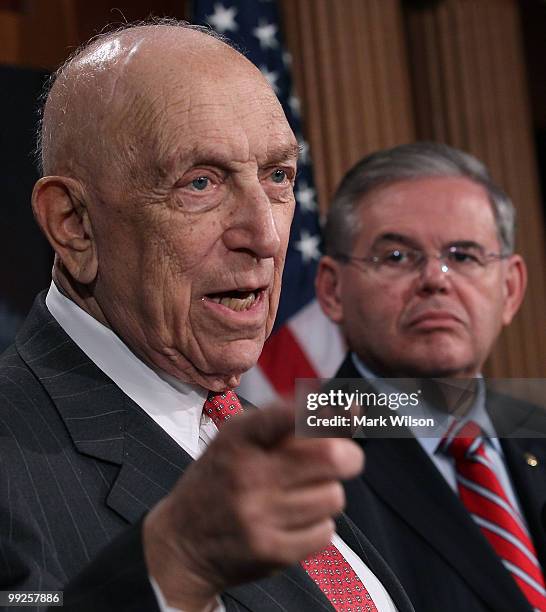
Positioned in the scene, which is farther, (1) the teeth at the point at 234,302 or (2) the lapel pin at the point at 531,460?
(2) the lapel pin at the point at 531,460

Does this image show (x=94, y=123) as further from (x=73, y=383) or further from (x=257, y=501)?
(x=257, y=501)

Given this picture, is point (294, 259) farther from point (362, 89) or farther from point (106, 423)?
point (106, 423)

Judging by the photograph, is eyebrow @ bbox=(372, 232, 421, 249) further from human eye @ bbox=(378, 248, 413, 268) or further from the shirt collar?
the shirt collar

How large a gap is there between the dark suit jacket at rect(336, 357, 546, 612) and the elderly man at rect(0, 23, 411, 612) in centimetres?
61

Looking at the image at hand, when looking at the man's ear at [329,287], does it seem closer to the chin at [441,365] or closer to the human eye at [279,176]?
the chin at [441,365]

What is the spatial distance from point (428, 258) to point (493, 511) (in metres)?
0.66

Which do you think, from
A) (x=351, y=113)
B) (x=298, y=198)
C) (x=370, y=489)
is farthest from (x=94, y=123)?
(x=351, y=113)

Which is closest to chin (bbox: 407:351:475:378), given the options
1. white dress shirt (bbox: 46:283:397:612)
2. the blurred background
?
white dress shirt (bbox: 46:283:397:612)

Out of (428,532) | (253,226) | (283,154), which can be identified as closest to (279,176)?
(283,154)

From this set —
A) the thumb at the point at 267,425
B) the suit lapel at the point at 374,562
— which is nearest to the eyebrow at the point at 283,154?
the suit lapel at the point at 374,562

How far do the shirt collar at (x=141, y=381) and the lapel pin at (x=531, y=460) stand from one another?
1303 mm

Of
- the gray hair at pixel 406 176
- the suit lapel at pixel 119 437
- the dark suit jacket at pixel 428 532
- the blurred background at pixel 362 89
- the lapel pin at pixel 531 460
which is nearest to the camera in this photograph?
the suit lapel at pixel 119 437

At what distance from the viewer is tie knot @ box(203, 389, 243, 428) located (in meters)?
1.72

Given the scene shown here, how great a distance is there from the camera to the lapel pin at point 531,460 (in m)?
2.72
